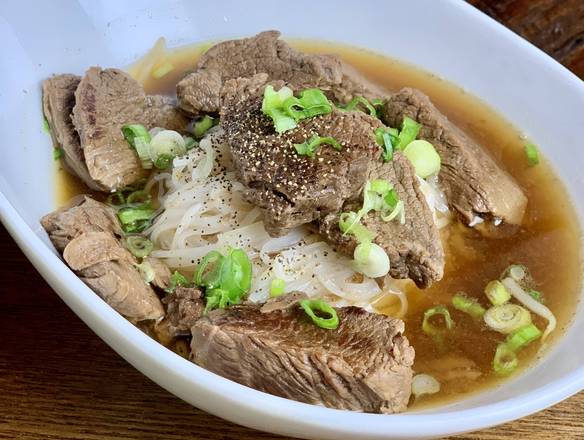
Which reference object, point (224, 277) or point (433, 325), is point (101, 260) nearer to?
point (224, 277)

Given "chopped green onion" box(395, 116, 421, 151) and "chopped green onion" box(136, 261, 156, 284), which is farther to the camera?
"chopped green onion" box(395, 116, 421, 151)

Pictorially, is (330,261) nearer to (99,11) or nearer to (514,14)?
(99,11)

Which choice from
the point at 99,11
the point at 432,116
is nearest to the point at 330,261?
the point at 432,116

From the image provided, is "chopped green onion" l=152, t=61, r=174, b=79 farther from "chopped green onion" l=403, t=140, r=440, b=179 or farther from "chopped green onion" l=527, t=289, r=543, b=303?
"chopped green onion" l=527, t=289, r=543, b=303

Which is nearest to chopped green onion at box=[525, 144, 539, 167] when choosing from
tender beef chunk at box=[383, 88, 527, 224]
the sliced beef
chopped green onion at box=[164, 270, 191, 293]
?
tender beef chunk at box=[383, 88, 527, 224]

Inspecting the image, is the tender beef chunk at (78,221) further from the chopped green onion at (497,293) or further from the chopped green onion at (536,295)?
the chopped green onion at (536,295)

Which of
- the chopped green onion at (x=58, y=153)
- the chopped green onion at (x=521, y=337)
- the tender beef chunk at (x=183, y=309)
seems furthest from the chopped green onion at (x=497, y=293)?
the chopped green onion at (x=58, y=153)
